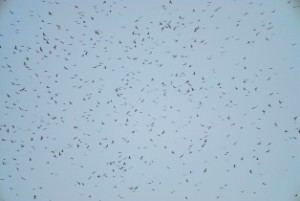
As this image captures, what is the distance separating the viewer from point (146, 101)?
1807 millimetres

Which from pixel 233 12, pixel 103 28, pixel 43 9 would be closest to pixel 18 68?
pixel 43 9

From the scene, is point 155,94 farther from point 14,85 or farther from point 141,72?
point 14,85

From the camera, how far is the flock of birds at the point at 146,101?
179cm

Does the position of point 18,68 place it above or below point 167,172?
above

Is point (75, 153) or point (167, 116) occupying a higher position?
point (167, 116)

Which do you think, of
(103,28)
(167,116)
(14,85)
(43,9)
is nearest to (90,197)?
(167,116)

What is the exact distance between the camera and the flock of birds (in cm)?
179

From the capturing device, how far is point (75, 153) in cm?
182

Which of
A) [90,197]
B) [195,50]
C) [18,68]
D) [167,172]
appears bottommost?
[90,197]

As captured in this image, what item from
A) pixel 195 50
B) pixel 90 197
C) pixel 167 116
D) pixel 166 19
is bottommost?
pixel 90 197

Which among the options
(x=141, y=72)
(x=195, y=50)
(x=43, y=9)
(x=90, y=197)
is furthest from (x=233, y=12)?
(x=90, y=197)

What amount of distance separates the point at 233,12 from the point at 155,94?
1.88ft

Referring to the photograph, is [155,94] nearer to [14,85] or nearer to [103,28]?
[103,28]

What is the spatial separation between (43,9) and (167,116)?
84cm
